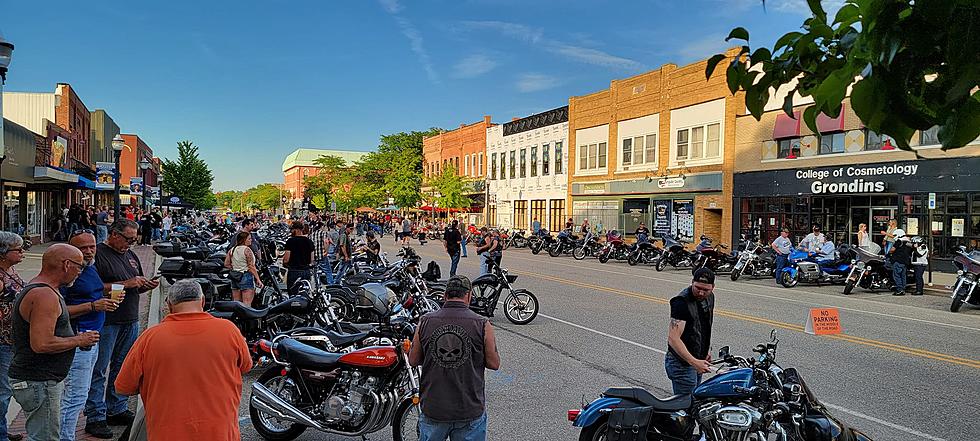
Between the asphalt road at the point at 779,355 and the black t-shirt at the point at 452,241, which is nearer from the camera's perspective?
the asphalt road at the point at 779,355

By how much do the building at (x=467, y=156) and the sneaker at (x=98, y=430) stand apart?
50.7 m

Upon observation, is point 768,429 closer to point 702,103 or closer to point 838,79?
point 838,79

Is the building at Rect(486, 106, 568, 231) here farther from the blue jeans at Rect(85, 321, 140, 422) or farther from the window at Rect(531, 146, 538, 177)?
the blue jeans at Rect(85, 321, 140, 422)

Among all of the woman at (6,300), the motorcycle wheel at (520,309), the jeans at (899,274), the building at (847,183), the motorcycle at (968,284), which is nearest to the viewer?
the woman at (6,300)

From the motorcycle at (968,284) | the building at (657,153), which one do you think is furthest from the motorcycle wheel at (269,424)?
the building at (657,153)

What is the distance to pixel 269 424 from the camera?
6.28 meters

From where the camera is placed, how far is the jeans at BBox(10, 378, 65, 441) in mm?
4785

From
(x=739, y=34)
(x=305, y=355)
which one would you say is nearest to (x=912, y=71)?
(x=739, y=34)

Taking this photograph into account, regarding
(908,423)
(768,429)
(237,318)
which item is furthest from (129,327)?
(908,423)

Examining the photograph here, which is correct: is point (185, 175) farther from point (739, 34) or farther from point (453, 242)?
point (739, 34)

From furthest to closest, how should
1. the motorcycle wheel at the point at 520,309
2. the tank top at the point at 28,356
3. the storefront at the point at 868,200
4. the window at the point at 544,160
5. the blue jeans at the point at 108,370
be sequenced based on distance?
the window at the point at 544,160, the storefront at the point at 868,200, the motorcycle wheel at the point at 520,309, the blue jeans at the point at 108,370, the tank top at the point at 28,356

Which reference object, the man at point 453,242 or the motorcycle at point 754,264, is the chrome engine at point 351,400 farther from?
the motorcycle at point 754,264

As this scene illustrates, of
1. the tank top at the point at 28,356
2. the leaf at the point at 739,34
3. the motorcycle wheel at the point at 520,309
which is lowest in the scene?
the motorcycle wheel at the point at 520,309

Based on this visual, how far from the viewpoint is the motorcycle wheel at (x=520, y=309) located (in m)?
12.5
